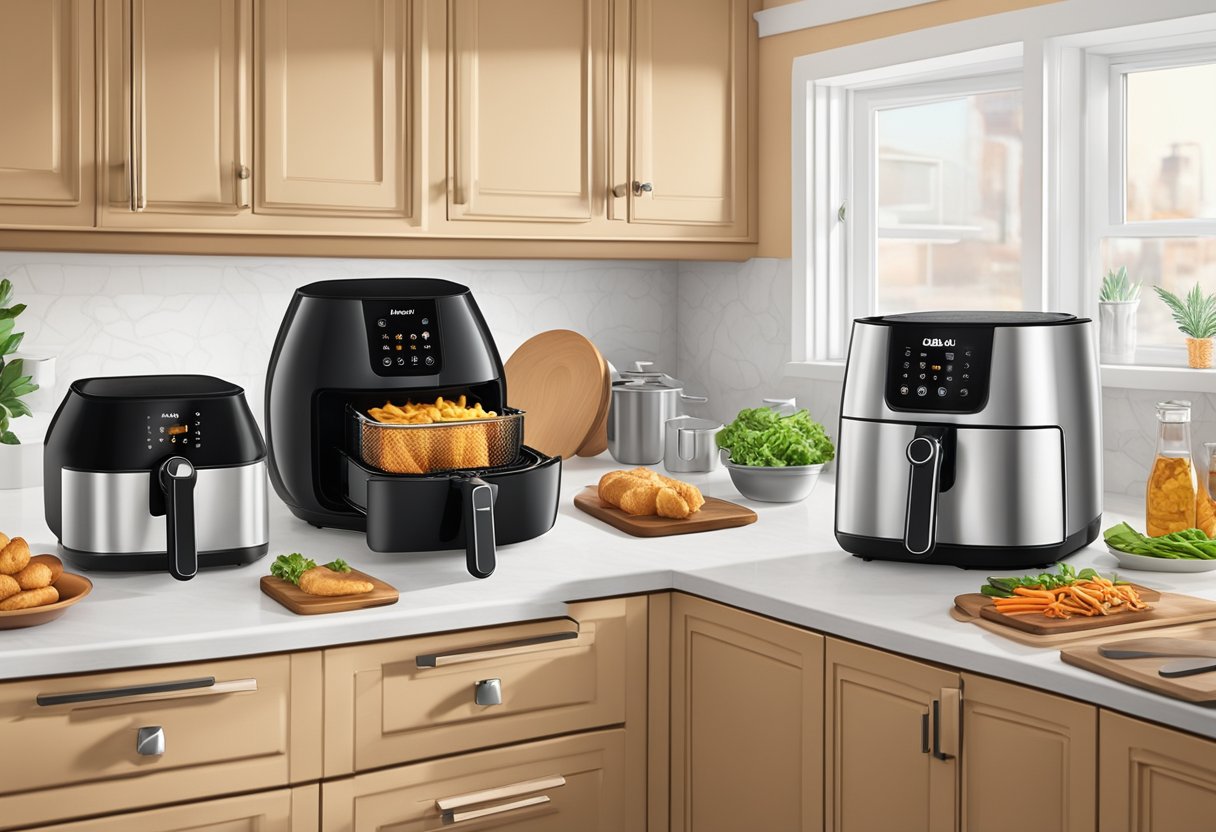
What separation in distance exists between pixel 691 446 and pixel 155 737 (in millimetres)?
1378

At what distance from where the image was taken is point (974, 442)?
5.57 ft

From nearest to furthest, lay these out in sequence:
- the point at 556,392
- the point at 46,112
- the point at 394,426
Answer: the point at 394,426, the point at 46,112, the point at 556,392

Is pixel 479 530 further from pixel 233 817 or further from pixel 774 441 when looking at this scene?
pixel 774 441

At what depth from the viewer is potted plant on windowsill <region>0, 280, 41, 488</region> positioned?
7.29ft

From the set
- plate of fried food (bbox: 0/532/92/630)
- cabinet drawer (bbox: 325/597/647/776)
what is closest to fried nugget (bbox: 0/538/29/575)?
plate of fried food (bbox: 0/532/92/630)

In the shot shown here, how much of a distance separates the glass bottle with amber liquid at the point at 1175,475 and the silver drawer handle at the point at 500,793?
0.98 m

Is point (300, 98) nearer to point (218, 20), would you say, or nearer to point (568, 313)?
point (218, 20)

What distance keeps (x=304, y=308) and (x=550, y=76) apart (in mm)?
859

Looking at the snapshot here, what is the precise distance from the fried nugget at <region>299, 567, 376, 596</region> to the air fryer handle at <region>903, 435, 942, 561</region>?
73 centimetres

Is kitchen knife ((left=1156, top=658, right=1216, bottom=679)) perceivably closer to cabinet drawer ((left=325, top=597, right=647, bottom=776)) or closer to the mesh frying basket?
cabinet drawer ((left=325, top=597, right=647, bottom=776))

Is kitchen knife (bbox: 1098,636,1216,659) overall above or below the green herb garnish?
below

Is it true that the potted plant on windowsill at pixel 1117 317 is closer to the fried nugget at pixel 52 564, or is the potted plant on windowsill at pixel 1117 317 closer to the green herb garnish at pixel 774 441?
the green herb garnish at pixel 774 441

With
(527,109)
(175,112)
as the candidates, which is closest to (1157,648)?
(527,109)

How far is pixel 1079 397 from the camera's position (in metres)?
1.74
